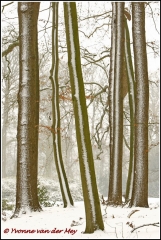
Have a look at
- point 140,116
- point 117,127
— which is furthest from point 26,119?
point 140,116

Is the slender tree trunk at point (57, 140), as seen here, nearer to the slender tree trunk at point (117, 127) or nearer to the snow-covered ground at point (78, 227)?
the slender tree trunk at point (117, 127)

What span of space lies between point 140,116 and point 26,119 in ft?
8.61

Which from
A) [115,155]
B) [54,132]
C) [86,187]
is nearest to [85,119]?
[86,187]

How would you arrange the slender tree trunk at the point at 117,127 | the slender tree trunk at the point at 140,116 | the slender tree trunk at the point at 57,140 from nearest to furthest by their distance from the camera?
the slender tree trunk at the point at 140,116, the slender tree trunk at the point at 117,127, the slender tree trunk at the point at 57,140

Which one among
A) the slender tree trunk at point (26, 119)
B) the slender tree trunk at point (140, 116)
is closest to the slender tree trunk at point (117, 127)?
the slender tree trunk at point (140, 116)

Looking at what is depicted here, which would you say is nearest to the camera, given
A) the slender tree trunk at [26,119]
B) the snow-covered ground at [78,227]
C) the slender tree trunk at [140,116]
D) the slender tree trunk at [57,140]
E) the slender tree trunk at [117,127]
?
the snow-covered ground at [78,227]

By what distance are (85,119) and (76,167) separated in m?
35.3

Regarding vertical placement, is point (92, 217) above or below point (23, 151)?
below

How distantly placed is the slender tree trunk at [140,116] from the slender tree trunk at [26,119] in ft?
7.61

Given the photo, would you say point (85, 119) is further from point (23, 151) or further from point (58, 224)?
point (23, 151)

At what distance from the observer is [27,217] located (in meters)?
7.49

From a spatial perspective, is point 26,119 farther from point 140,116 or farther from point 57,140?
point 140,116

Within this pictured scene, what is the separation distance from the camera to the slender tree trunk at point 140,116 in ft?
27.2

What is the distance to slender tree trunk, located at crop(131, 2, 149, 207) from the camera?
8289mm
